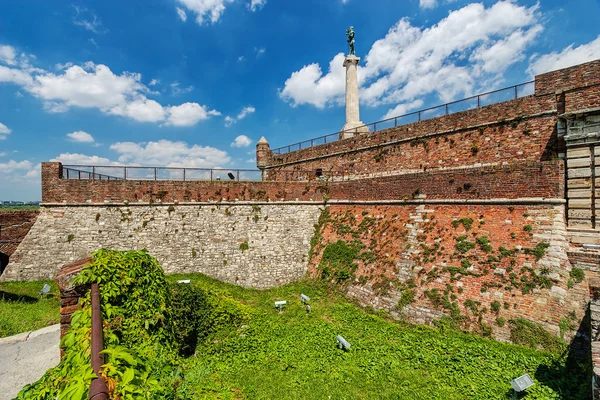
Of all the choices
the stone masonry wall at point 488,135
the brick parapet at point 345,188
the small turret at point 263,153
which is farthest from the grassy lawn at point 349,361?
the small turret at point 263,153

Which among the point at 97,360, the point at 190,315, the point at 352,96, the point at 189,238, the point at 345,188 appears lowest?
the point at 190,315

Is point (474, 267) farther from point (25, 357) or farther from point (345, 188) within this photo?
point (25, 357)

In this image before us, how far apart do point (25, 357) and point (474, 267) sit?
12.8 metres

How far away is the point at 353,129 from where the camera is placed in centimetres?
2114

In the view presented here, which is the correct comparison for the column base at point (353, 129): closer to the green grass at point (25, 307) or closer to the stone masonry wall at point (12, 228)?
the green grass at point (25, 307)

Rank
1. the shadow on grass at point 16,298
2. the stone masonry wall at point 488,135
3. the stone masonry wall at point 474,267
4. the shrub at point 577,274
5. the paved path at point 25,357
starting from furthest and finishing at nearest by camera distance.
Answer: the stone masonry wall at point 488,135, the shadow on grass at point 16,298, the stone masonry wall at point 474,267, the shrub at point 577,274, the paved path at point 25,357

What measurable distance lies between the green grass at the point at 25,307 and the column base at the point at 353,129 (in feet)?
61.6

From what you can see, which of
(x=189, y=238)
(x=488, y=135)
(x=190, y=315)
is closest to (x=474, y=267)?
(x=488, y=135)

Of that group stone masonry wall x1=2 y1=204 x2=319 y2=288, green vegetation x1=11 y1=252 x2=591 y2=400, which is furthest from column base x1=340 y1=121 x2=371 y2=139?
green vegetation x1=11 y1=252 x2=591 y2=400

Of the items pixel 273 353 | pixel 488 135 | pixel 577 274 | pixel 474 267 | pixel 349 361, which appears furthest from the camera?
pixel 488 135

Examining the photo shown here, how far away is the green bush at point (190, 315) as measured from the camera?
25.6 feet

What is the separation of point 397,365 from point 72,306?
7300mm

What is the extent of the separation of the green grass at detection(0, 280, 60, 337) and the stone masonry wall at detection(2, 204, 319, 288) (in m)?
0.70

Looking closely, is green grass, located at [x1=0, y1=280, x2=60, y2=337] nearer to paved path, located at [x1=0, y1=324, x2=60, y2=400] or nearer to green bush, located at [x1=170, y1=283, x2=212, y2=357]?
paved path, located at [x1=0, y1=324, x2=60, y2=400]
